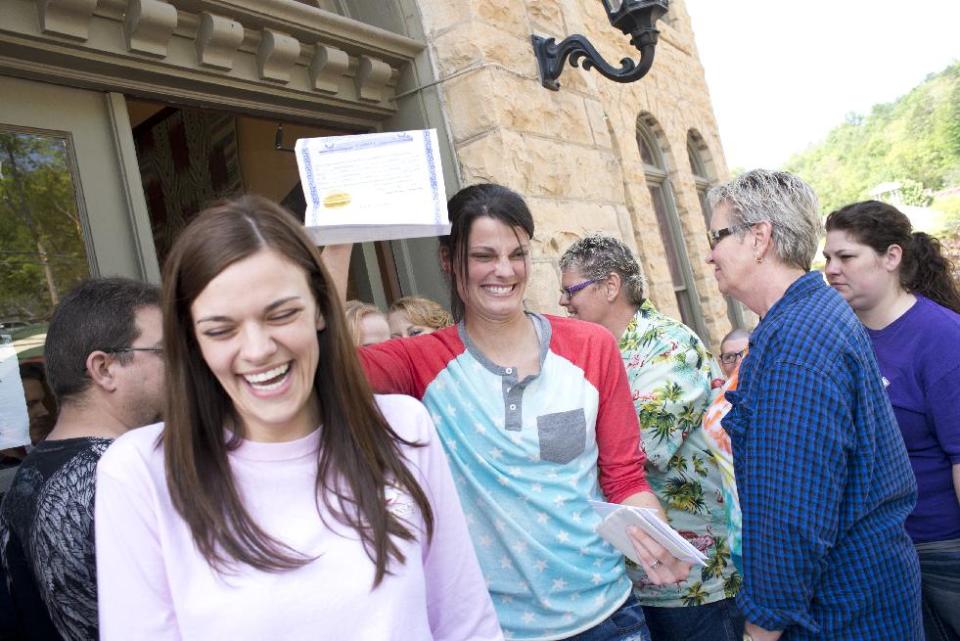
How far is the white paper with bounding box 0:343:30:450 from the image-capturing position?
2436 mm

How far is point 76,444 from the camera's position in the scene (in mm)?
1774

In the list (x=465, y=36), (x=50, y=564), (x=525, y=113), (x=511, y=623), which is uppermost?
(x=465, y=36)

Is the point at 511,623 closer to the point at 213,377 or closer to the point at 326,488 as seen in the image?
the point at 326,488

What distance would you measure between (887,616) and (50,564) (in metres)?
1.87

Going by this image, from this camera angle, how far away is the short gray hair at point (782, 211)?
214 cm

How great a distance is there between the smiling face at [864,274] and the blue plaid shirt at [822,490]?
0.97 metres

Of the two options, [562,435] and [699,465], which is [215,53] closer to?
[562,435]

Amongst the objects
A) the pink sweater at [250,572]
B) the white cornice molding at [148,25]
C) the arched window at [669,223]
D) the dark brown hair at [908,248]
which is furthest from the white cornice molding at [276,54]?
the arched window at [669,223]

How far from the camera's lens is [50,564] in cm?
162

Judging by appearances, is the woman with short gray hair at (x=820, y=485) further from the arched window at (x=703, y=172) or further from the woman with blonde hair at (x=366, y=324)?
the arched window at (x=703, y=172)

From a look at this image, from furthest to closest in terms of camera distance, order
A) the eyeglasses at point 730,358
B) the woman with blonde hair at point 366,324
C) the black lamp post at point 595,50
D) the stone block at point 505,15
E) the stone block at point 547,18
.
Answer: the eyeglasses at point 730,358 < the stone block at point 547,18 < the black lamp post at point 595,50 < the stone block at point 505,15 < the woman with blonde hair at point 366,324

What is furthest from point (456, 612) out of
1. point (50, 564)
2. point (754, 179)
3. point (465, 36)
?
point (465, 36)

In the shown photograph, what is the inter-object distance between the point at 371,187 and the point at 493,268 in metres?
0.47

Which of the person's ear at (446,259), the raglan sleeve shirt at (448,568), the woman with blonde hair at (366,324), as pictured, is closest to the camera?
the raglan sleeve shirt at (448,568)
